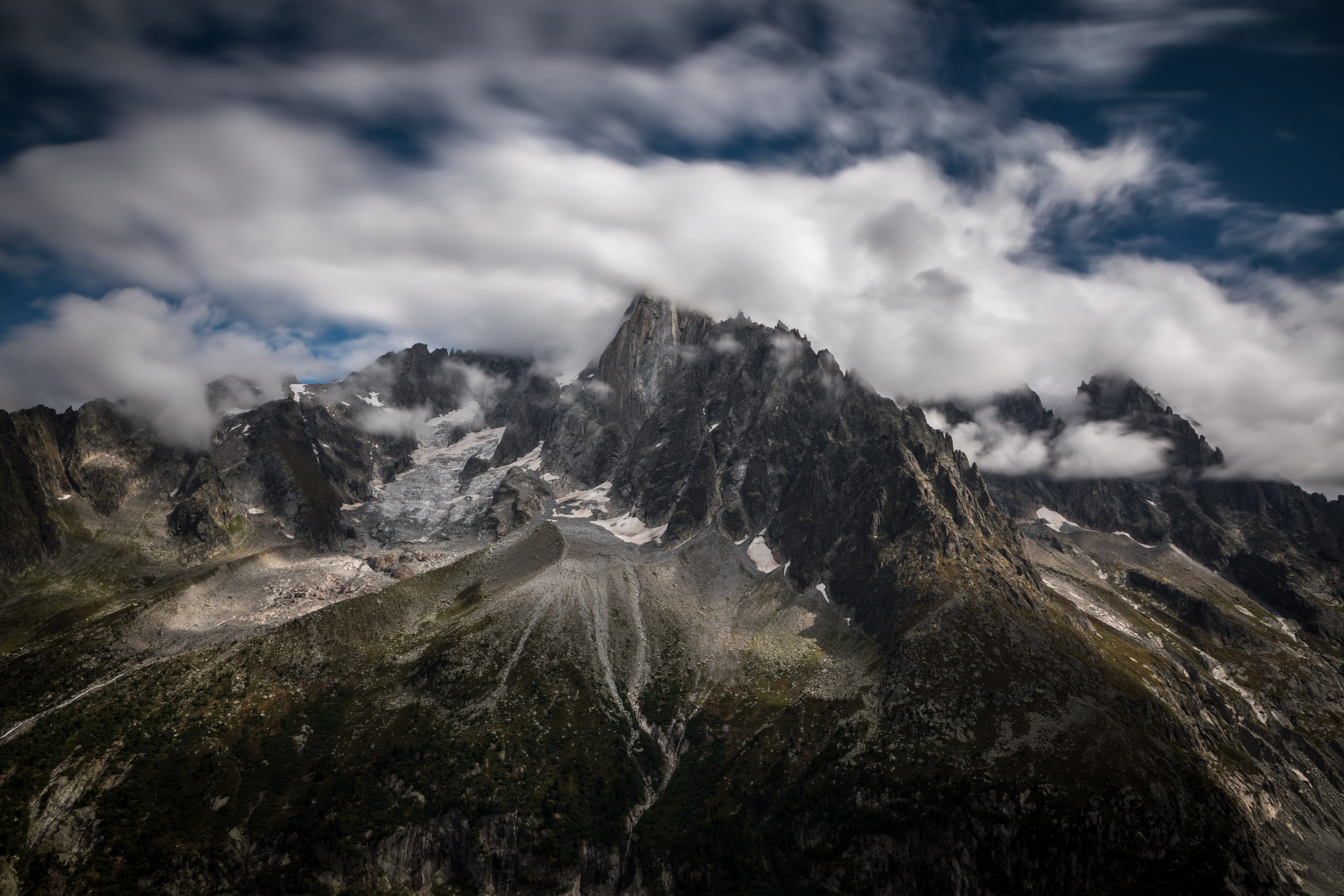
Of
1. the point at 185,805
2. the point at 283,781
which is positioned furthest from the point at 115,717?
the point at 283,781

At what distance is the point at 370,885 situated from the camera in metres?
166

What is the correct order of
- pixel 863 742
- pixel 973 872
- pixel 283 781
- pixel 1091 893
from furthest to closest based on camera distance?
pixel 863 742 < pixel 283 781 < pixel 973 872 < pixel 1091 893

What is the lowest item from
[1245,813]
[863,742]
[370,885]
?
[370,885]

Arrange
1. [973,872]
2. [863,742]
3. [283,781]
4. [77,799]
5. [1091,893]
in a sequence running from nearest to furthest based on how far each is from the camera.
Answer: [1091,893] → [973,872] → [77,799] → [283,781] → [863,742]

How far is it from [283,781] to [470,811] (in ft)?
178

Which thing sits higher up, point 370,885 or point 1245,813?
point 1245,813

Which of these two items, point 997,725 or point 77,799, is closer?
point 77,799

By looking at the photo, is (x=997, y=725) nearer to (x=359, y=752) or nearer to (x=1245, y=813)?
(x=1245, y=813)

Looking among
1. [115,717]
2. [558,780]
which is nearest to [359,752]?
[558,780]

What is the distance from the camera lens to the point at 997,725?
609ft

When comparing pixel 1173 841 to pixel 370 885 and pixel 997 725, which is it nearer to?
pixel 997 725

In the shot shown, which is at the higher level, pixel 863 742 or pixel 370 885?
pixel 863 742

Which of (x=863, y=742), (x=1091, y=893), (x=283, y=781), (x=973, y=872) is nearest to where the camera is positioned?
(x=1091, y=893)

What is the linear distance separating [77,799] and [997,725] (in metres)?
247
